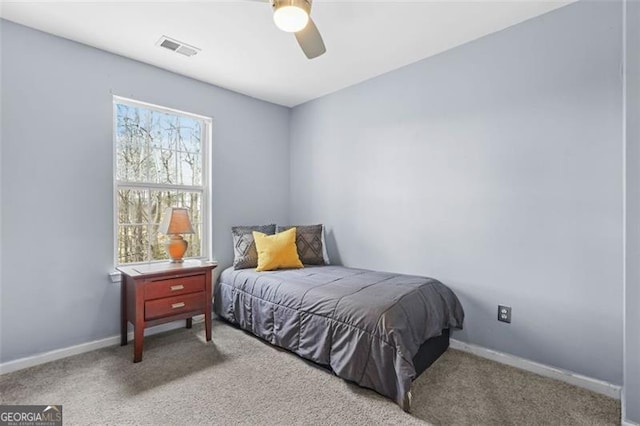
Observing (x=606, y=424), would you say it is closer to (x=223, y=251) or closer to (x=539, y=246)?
(x=539, y=246)

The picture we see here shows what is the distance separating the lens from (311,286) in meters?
2.51

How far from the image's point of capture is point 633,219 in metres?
1.61

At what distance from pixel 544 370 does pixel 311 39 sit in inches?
106

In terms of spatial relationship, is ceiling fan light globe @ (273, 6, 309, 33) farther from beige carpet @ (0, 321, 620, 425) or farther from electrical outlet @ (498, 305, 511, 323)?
electrical outlet @ (498, 305, 511, 323)

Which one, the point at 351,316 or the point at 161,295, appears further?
the point at 161,295

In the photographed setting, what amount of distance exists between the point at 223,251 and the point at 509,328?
277cm

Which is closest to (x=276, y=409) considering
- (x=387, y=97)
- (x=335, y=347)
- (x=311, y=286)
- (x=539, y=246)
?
(x=335, y=347)

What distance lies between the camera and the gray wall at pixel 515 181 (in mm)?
1994

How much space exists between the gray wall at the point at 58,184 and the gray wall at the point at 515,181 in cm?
235

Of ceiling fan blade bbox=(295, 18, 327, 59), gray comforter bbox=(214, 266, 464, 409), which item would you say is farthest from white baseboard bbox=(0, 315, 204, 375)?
ceiling fan blade bbox=(295, 18, 327, 59)

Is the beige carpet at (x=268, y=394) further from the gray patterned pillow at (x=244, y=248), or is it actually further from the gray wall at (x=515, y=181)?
the gray patterned pillow at (x=244, y=248)

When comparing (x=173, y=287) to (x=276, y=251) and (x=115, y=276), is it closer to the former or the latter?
(x=115, y=276)

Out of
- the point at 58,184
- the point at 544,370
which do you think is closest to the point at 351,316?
the point at 544,370

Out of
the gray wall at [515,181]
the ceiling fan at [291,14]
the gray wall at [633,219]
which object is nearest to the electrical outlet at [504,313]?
the gray wall at [515,181]
